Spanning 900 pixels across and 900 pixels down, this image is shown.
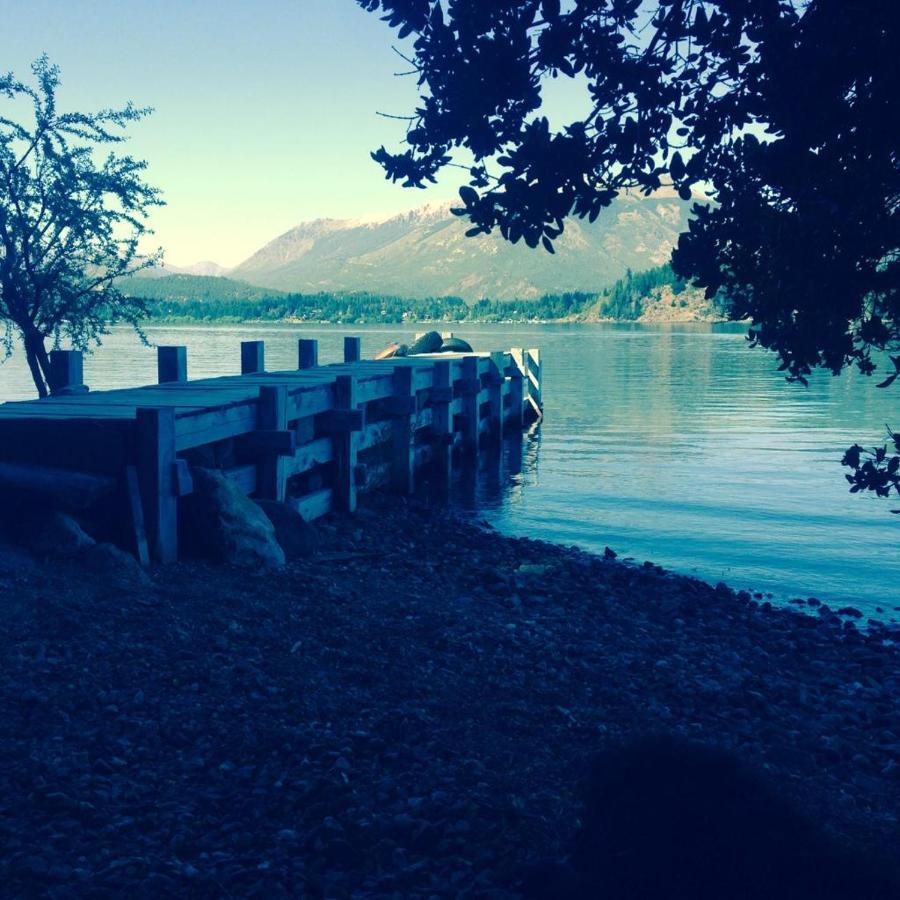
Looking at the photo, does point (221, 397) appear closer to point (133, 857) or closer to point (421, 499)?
point (421, 499)

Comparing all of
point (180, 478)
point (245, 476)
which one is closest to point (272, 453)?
point (245, 476)

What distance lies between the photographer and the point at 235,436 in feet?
41.8

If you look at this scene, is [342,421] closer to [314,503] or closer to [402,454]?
[314,503]

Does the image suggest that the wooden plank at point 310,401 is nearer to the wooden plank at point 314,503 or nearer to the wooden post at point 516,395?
the wooden plank at point 314,503

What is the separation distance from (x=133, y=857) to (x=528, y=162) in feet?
13.7

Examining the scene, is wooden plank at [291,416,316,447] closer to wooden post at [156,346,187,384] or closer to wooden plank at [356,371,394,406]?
wooden plank at [356,371,394,406]

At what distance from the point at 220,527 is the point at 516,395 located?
22452 mm

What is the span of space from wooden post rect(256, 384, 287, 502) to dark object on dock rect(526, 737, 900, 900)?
8785 millimetres

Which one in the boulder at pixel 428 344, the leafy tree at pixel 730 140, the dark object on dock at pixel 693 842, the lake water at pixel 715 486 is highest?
the leafy tree at pixel 730 140

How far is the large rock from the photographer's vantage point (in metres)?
10.7

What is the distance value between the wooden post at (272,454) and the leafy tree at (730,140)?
7032 millimetres

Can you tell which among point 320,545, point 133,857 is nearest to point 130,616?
point 133,857

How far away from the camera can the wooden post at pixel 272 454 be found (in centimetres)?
1280

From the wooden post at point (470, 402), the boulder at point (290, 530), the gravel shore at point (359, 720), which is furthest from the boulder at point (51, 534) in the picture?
the wooden post at point (470, 402)
